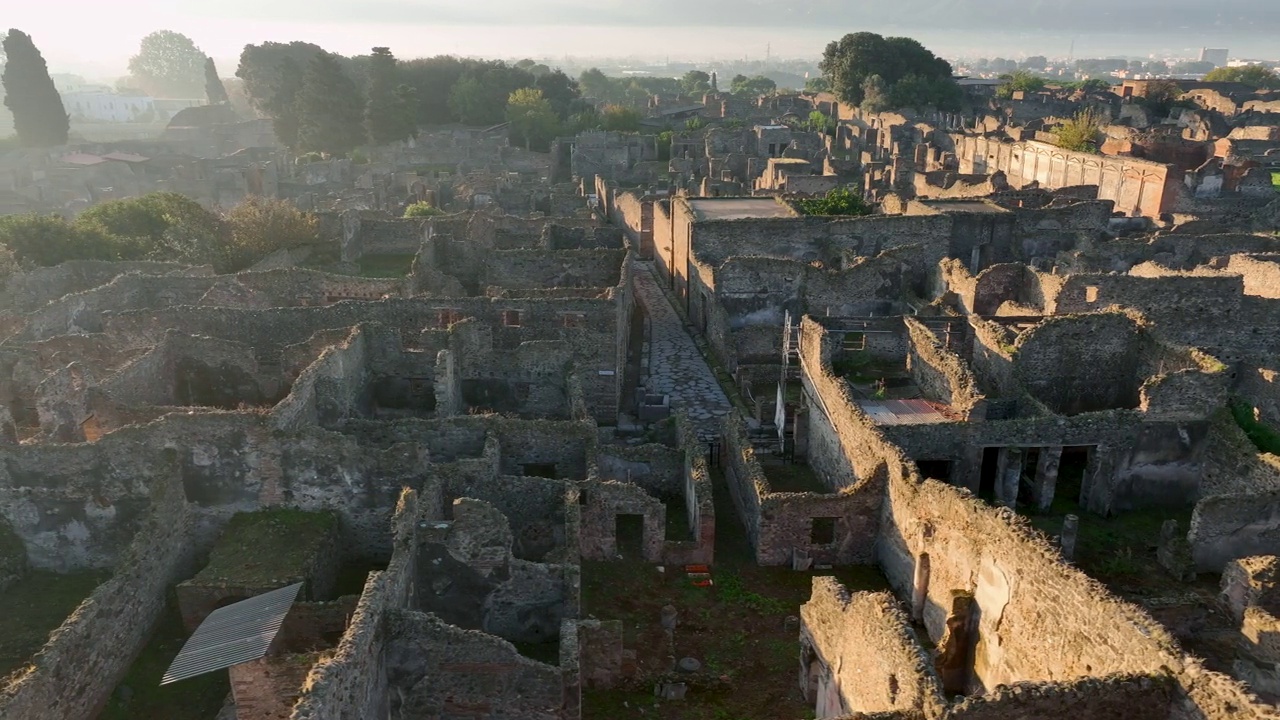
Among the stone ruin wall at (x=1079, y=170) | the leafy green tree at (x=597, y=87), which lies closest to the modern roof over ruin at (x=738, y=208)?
the stone ruin wall at (x=1079, y=170)

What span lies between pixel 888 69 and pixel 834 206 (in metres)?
60.5

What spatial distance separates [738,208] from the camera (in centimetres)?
3619

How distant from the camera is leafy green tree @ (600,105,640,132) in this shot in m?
78.1

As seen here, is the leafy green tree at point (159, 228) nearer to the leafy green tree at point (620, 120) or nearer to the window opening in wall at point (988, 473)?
the window opening in wall at point (988, 473)

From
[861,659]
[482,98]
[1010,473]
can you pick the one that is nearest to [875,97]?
[482,98]

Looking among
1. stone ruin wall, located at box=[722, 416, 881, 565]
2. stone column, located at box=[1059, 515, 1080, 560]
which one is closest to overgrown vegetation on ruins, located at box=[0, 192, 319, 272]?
stone ruin wall, located at box=[722, 416, 881, 565]

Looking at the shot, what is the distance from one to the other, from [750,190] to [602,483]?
3978 centimetres

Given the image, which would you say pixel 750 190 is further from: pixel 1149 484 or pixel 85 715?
pixel 85 715

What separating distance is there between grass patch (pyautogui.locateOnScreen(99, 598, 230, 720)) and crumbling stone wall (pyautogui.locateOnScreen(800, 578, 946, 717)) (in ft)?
Answer: 30.5

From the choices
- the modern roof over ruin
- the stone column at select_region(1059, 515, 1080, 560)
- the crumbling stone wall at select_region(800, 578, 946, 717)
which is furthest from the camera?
the modern roof over ruin

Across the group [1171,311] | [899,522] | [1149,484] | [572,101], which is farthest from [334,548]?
[572,101]

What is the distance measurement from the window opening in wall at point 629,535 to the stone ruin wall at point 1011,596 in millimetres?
4797

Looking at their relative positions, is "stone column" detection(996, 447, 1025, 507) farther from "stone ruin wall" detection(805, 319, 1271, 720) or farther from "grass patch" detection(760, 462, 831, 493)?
"grass patch" detection(760, 462, 831, 493)

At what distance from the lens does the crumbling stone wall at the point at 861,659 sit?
1012 centimetres
